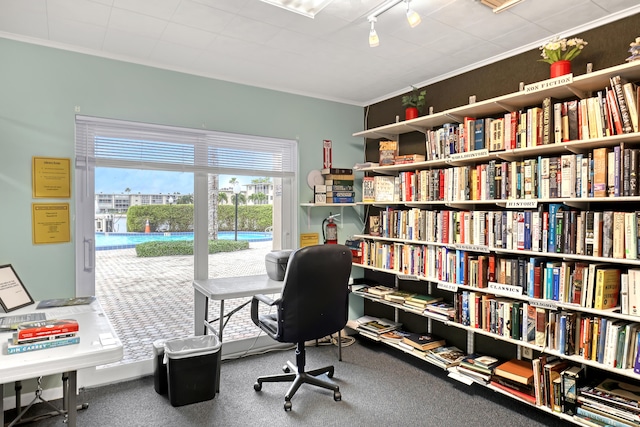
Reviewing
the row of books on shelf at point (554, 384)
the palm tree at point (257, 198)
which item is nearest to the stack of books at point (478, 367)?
the row of books on shelf at point (554, 384)

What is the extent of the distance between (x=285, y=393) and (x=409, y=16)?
8.38ft

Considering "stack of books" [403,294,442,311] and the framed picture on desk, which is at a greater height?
the framed picture on desk

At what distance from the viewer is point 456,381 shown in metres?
3.05

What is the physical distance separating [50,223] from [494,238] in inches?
124

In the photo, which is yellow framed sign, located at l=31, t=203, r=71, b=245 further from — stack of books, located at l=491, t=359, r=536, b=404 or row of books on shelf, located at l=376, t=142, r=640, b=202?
stack of books, located at l=491, t=359, r=536, b=404

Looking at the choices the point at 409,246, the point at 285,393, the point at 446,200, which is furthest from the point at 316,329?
the point at 446,200

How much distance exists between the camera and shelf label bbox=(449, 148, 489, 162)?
2738 mm

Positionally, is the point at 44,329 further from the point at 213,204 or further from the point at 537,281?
the point at 537,281

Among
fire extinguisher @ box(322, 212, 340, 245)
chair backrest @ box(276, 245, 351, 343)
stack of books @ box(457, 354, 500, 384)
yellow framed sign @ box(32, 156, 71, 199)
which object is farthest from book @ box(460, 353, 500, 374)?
yellow framed sign @ box(32, 156, 71, 199)

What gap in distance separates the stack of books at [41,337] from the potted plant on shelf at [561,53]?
3.03m

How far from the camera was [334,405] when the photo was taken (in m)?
2.67

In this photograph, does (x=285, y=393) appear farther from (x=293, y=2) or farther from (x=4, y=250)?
(x=293, y=2)

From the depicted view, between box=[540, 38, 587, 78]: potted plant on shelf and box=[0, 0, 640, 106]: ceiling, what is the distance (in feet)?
0.51

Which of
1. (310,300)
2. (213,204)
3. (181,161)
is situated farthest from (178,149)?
(310,300)
